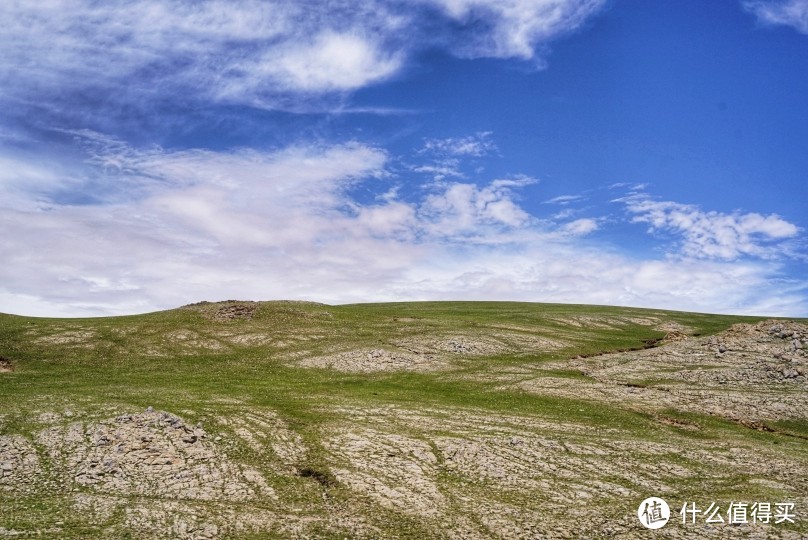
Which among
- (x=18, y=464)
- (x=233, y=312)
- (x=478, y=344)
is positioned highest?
(x=233, y=312)

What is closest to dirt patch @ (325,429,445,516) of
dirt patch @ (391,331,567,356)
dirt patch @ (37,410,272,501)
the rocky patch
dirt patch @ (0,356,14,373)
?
dirt patch @ (37,410,272,501)

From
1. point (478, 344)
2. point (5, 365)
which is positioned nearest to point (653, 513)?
point (478, 344)

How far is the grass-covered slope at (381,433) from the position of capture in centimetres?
2597

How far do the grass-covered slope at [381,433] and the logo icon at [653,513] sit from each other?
1.64ft

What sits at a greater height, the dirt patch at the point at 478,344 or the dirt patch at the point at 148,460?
the dirt patch at the point at 478,344

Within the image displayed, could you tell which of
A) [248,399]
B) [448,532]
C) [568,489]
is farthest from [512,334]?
[448,532]

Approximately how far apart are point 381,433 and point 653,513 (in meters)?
19.3

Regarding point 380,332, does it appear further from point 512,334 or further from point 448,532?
point 448,532

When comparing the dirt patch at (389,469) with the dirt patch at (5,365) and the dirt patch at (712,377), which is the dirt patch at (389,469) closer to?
the dirt patch at (712,377)

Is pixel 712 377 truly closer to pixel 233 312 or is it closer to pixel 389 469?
pixel 389 469

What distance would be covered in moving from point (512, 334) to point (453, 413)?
4331cm

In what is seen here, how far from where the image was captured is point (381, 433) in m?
38.5

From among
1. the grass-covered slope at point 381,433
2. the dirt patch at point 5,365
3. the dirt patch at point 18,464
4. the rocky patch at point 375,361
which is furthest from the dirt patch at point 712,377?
the dirt patch at point 5,365

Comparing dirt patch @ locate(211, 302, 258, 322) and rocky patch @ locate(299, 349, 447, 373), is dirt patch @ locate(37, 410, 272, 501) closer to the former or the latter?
rocky patch @ locate(299, 349, 447, 373)
